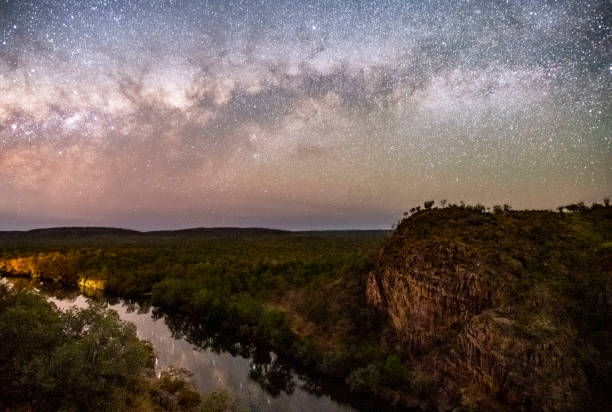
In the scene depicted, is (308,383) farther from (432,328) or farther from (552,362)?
(552,362)

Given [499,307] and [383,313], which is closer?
[499,307]

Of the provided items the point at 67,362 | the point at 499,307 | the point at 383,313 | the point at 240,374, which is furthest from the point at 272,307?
the point at 67,362

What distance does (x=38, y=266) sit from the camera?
3922 inches

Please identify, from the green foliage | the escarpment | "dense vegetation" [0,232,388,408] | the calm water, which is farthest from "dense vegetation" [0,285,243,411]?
the escarpment

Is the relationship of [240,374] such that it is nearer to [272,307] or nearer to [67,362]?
[272,307]

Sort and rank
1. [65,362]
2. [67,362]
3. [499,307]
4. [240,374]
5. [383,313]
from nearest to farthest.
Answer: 1. [65,362]
2. [67,362]
3. [499,307]
4. [240,374]
5. [383,313]

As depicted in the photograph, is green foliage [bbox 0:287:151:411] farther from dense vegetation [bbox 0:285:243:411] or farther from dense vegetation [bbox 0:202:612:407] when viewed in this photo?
dense vegetation [bbox 0:202:612:407]

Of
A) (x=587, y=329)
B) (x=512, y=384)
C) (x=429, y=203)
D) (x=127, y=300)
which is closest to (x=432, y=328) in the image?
(x=512, y=384)

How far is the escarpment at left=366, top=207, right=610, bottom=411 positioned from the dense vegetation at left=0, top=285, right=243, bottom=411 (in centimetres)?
1730

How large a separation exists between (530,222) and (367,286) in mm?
17557

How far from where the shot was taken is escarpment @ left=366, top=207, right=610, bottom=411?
27219mm

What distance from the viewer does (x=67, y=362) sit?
2130cm

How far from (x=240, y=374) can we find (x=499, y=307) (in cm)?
2442

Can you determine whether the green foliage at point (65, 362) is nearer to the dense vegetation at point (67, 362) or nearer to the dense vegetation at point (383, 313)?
the dense vegetation at point (67, 362)
